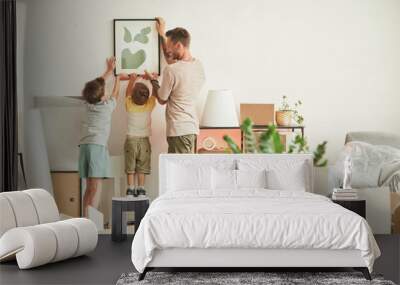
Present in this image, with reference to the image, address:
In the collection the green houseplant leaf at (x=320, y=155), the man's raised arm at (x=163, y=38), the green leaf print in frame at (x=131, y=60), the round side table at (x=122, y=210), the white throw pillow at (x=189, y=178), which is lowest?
the round side table at (x=122, y=210)

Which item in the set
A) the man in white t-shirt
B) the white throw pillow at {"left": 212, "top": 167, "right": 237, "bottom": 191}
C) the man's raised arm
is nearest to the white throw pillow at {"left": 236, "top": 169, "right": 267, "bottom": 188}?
the white throw pillow at {"left": 212, "top": 167, "right": 237, "bottom": 191}

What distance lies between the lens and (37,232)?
18.1ft

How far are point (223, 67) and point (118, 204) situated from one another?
2117 mm

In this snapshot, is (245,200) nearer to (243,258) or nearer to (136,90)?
(243,258)

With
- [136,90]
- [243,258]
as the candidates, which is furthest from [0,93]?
[243,258]

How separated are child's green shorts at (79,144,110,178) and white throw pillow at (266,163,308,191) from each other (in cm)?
204

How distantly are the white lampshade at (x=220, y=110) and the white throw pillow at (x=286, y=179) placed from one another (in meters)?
1.00

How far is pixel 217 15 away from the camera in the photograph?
316 inches

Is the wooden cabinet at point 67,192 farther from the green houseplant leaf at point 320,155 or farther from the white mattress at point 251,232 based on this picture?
the white mattress at point 251,232

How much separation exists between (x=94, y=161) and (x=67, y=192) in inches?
20.2

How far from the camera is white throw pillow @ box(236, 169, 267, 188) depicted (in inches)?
268

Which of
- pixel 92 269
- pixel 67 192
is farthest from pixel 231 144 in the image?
pixel 92 269

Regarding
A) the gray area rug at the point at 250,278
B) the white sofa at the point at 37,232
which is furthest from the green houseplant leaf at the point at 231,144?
the gray area rug at the point at 250,278

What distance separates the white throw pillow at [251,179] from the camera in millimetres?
6805
